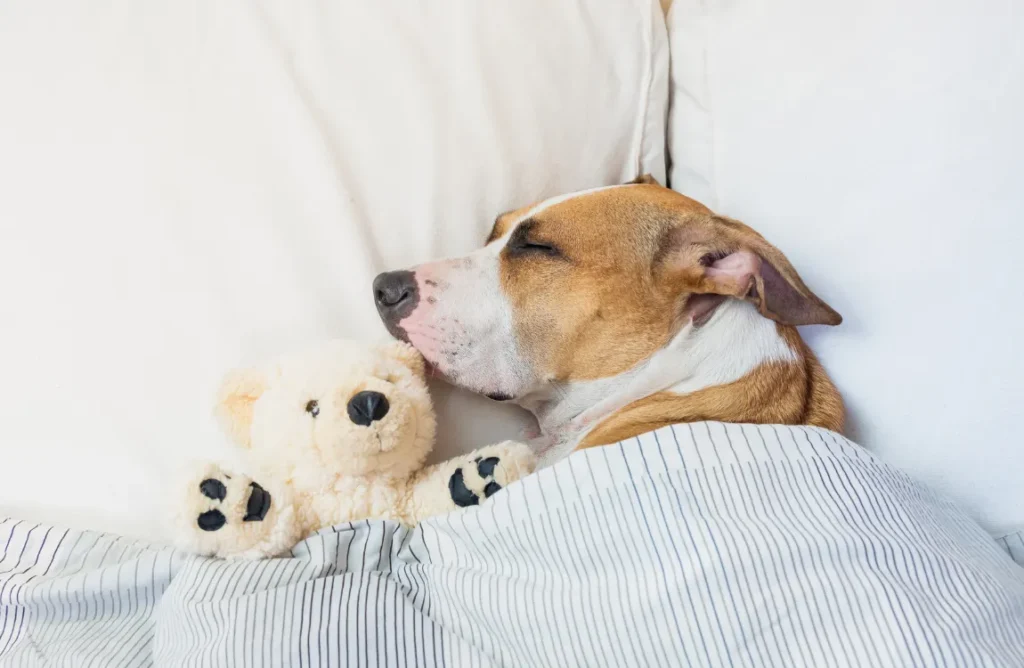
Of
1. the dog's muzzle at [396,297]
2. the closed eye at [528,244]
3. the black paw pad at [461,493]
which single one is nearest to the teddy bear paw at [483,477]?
the black paw pad at [461,493]

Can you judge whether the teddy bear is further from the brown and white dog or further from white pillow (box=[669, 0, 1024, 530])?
white pillow (box=[669, 0, 1024, 530])

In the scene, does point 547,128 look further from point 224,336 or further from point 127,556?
point 127,556

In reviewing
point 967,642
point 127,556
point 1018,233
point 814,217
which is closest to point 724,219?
point 814,217

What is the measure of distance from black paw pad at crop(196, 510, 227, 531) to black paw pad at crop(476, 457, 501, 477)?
0.40 metres

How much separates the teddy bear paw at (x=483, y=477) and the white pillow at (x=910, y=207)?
64 cm

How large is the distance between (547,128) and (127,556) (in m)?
1.13

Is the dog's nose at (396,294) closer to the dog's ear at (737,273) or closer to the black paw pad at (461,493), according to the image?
the black paw pad at (461,493)

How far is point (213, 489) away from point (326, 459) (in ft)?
0.54

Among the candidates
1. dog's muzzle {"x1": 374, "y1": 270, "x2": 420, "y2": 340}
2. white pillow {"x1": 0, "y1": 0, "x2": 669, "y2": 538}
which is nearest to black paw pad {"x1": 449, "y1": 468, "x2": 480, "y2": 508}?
white pillow {"x1": 0, "y1": 0, "x2": 669, "y2": 538}

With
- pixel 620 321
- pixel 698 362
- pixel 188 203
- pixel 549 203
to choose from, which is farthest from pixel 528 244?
pixel 188 203

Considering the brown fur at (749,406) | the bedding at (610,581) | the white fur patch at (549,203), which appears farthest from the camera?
the white fur patch at (549,203)

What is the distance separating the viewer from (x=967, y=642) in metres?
0.86

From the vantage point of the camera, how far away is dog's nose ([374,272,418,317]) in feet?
4.19

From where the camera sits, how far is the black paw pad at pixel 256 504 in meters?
1.07
